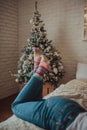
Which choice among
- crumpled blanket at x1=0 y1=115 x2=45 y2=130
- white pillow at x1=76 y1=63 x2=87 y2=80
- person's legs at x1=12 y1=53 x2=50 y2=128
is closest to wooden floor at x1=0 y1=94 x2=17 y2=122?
white pillow at x1=76 y1=63 x2=87 y2=80

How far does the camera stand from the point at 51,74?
3.24 meters

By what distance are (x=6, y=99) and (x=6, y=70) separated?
66 centimetres

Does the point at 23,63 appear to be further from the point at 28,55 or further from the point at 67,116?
the point at 67,116

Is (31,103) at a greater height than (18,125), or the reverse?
(31,103)

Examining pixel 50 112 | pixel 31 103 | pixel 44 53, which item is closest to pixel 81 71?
pixel 44 53

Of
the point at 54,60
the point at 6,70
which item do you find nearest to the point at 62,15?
the point at 54,60

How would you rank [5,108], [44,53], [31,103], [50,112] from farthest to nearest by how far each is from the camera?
1. [44,53]
2. [5,108]
3. [31,103]
4. [50,112]

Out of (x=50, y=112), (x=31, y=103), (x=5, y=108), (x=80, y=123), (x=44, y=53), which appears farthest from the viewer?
(x=44, y=53)

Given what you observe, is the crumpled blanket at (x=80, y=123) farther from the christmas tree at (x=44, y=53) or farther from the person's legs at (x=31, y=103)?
the christmas tree at (x=44, y=53)

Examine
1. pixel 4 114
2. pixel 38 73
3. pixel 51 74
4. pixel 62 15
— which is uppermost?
pixel 62 15

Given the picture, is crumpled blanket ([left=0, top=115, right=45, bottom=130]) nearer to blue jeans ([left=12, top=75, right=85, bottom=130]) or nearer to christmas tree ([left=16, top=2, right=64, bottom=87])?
blue jeans ([left=12, top=75, right=85, bottom=130])

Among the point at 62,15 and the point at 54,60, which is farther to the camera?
the point at 62,15

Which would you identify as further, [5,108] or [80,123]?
[5,108]

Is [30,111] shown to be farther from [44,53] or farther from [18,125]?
[44,53]
